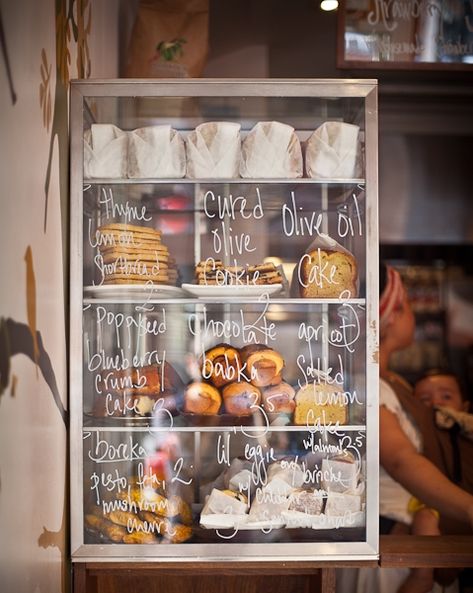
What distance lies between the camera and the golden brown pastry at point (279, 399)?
210 cm

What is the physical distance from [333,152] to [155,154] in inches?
19.6

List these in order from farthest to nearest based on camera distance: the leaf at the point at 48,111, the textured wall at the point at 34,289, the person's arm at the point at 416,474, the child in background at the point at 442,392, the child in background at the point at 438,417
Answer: the child in background at the point at 442,392, the child in background at the point at 438,417, the person's arm at the point at 416,474, the leaf at the point at 48,111, the textured wall at the point at 34,289

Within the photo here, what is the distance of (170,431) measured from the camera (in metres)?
2.09

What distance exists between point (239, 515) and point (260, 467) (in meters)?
0.15

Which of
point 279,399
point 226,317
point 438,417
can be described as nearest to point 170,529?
point 279,399

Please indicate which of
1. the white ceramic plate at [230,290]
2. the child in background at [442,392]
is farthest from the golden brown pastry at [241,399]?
the child in background at [442,392]

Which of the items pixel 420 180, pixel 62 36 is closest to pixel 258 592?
pixel 62 36

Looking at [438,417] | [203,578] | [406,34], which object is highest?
[406,34]

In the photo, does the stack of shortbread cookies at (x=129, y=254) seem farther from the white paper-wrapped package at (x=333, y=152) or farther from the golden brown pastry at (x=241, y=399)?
the white paper-wrapped package at (x=333, y=152)

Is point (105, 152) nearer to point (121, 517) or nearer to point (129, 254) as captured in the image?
point (129, 254)

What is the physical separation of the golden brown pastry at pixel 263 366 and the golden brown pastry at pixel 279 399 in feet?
0.06

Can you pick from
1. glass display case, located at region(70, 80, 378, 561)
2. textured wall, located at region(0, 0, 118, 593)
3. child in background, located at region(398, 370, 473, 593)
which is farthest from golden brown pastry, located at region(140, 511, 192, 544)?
child in background, located at region(398, 370, 473, 593)

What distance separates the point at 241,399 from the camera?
209 centimetres

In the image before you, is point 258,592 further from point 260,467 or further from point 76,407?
point 76,407
